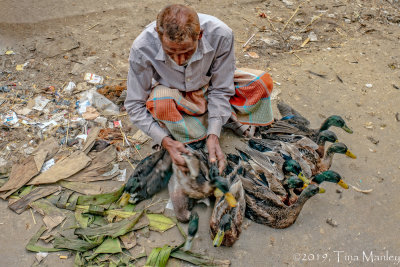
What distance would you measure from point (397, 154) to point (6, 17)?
5221 mm

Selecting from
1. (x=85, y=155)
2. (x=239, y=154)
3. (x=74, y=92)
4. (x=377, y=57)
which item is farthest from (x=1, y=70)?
(x=377, y=57)

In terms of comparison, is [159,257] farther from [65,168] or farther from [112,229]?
[65,168]

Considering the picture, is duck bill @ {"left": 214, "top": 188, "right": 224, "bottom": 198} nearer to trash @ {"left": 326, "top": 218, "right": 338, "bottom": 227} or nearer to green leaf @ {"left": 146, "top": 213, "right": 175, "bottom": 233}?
green leaf @ {"left": 146, "top": 213, "right": 175, "bottom": 233}

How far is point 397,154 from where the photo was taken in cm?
329

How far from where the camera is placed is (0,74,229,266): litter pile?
2.54 metres

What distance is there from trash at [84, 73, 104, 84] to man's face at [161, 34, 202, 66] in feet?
6.43

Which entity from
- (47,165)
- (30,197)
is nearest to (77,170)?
(47,165)

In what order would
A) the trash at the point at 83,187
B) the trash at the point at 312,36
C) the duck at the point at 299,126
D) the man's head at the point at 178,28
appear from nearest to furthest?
1. the man's head at the point at 178,28
2. the trash at the point at 83,187
3. the duck at the point at 299,126
4. the trash at the point at 312,36

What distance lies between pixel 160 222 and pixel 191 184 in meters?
0.41

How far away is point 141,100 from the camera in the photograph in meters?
2.64

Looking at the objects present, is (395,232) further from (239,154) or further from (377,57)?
(377,57)

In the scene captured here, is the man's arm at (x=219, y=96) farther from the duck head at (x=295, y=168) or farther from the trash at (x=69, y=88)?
the trash at (x=69, y=88)

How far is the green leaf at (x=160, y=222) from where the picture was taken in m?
2.68

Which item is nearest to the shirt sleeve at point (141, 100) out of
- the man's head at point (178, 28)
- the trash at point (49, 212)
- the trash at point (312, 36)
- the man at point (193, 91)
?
the man at point (193, 91)
